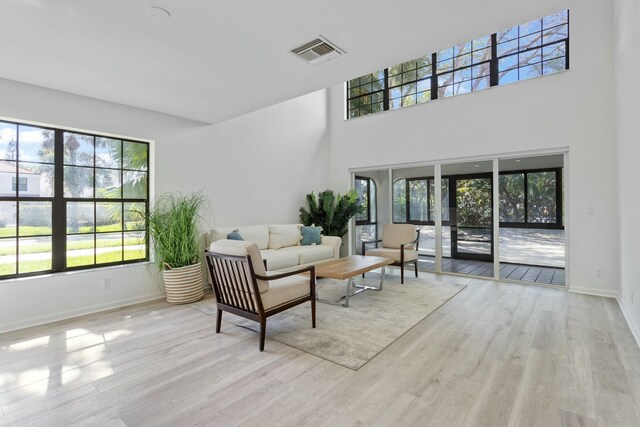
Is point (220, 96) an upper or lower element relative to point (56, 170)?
upper

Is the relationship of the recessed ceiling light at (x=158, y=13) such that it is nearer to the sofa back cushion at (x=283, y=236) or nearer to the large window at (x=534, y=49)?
the sofa back cushion at (x=283, y=236)

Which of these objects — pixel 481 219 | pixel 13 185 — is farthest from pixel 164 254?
pixel 481 219

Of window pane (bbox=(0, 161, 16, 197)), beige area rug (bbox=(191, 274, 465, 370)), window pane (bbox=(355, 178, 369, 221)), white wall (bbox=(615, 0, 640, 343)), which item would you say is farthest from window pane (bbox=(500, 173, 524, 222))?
window pane (bbox=(0, 161, 16, 197))

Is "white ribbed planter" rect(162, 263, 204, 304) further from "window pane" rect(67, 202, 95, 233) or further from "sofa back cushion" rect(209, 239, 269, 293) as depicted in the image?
"sofa back cushion" rect(209, 239, 269, 293)

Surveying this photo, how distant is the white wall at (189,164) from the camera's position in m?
3.32

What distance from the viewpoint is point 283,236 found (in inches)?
219

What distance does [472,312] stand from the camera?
142 inches

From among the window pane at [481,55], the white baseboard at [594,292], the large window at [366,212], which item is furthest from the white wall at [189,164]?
the white baseboard at [594,292]

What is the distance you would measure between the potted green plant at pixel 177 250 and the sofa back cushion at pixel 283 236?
1.46 metres

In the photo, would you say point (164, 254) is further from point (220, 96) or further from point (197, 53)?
point (197, 53)

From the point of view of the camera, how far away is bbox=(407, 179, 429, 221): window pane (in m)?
6.05

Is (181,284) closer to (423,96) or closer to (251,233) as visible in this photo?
(251,233)

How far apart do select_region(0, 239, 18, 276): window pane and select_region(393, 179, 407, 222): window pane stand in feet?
19.3

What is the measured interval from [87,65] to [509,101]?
5791 millimetres
